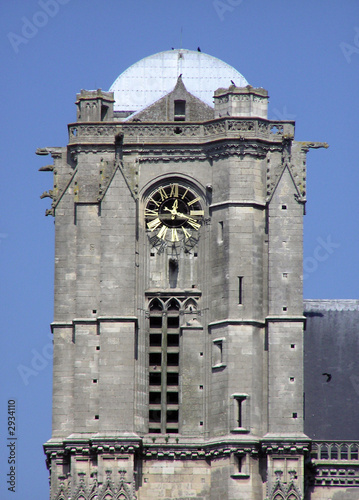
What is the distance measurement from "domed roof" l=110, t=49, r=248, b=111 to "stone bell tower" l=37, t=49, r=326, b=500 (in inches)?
110

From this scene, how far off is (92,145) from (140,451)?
11866 millimetres

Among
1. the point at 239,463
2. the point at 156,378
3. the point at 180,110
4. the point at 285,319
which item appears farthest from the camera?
the point at 180,110

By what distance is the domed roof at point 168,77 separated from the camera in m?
99.9

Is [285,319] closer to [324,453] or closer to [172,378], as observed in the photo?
[172,378]

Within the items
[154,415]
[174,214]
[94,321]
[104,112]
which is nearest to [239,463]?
[154,415]

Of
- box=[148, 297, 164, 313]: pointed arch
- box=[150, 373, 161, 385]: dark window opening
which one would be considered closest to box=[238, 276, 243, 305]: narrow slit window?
box=[148, 297, 164, 313]: pointed arch

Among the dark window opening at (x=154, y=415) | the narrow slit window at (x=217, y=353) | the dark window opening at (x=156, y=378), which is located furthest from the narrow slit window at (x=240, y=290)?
the dark window opening at (x=154, y=415)

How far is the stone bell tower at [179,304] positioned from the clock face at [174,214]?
53 mm

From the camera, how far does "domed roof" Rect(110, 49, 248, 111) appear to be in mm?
99938

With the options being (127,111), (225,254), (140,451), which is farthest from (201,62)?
(140,451)

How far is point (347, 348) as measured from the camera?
324 feet

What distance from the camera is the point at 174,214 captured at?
313 ft

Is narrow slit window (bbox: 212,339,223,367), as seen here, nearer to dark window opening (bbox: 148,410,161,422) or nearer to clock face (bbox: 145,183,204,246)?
dark window opening (bbox: 148,410,161,422)

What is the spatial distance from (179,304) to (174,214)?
11.2 feet
